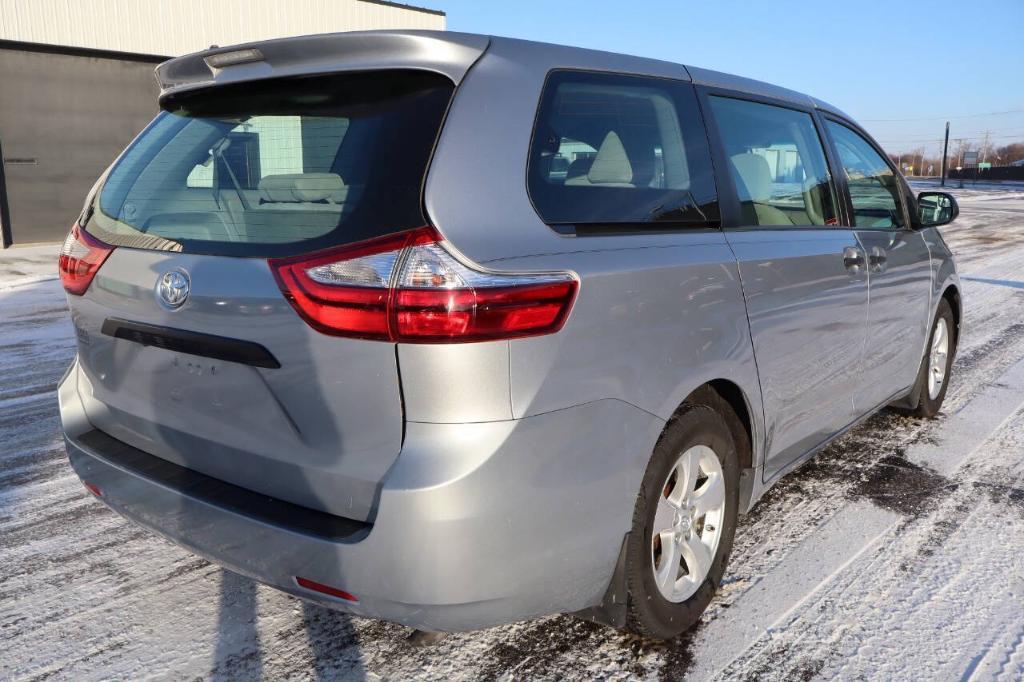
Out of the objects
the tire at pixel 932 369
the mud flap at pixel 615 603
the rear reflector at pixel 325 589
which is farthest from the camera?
the tire at pixel 932 369

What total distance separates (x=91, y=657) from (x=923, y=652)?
264cm

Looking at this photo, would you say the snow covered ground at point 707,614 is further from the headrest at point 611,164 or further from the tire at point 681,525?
the headrest at point 611,164

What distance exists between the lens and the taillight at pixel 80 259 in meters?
2.55

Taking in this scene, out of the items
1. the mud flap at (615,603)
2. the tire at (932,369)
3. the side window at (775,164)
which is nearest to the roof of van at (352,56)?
the side window at (775,164)

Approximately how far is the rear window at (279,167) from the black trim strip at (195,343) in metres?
0.23

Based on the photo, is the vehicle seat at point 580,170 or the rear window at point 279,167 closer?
the rear window at point 279,167

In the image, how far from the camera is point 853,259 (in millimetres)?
3588

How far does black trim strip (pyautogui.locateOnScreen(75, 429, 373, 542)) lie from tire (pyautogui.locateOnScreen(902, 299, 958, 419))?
3821 millimetres

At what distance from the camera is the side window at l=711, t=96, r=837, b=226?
302cm

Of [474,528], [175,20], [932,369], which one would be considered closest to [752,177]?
[474,528]

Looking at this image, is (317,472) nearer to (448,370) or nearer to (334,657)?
(448,370)

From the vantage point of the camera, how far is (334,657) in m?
2.57

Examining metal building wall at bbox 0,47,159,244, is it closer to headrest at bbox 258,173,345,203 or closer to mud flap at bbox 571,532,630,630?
headrest at bbox 258,173,345,203

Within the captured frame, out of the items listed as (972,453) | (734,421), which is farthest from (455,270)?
(972,453)
